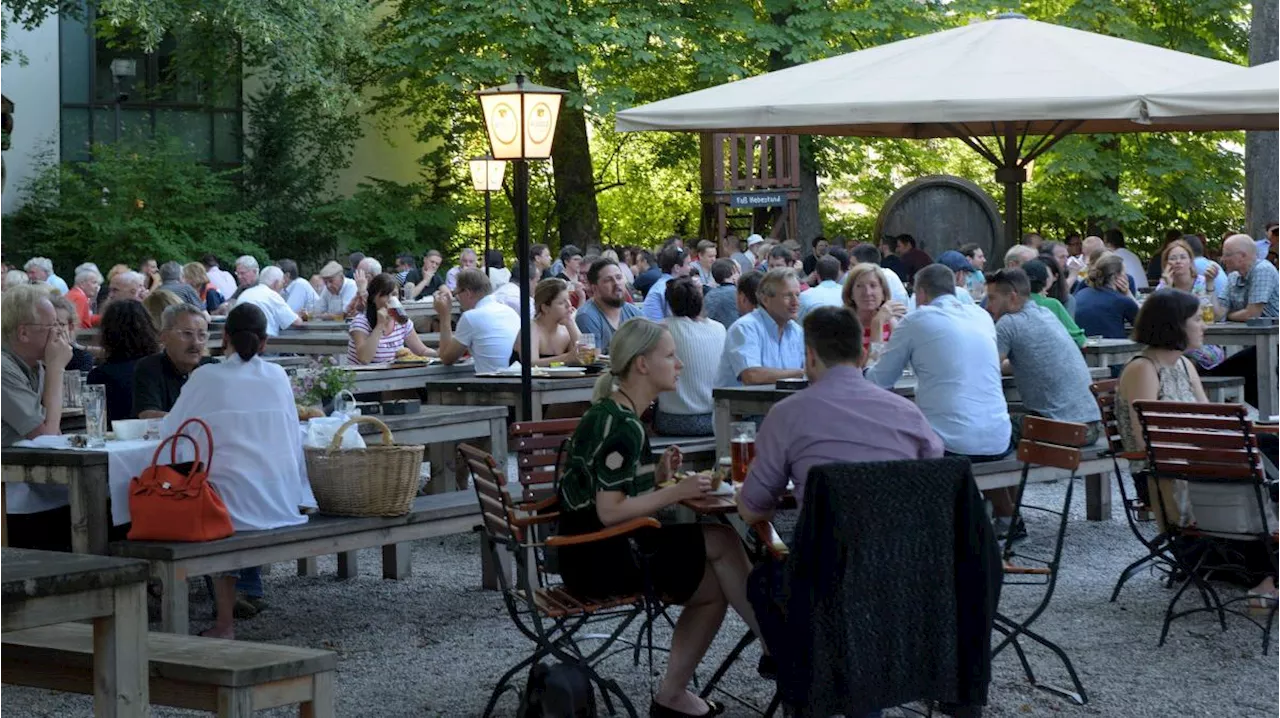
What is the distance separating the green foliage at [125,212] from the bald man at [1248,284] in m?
18.4

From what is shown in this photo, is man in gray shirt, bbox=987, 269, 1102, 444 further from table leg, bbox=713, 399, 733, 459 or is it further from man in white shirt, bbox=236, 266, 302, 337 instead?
man in white shirt, bbox=236, 266, 302, 337

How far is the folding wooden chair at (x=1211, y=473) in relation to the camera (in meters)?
7.52

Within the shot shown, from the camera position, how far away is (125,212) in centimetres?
2942

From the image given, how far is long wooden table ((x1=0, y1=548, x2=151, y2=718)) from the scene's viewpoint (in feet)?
14.1

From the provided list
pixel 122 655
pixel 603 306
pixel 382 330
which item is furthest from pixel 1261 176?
pixel 122 655

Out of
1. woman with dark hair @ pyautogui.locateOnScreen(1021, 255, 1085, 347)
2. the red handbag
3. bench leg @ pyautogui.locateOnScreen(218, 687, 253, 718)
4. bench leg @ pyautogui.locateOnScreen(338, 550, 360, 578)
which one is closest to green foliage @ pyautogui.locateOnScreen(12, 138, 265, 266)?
woman with dark hair @ pyautogui.locateOnScreen(1021, 255, 1085, 347)

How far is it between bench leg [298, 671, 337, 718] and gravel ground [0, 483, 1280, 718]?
1239mm

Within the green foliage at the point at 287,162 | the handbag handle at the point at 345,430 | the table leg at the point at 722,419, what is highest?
the green foliage at the point at 287,162

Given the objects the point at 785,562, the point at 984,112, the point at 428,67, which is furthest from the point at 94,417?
the point at 428,67

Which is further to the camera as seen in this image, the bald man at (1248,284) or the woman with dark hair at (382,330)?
the bald man at (1248,284)

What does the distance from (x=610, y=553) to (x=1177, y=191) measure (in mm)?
27138

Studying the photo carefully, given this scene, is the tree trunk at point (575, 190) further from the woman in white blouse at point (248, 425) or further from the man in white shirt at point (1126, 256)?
the woman in white blouse at point (248, 425)

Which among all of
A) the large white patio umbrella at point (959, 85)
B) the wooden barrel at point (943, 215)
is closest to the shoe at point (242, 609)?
the large white patio umbrella at point (959, 85)

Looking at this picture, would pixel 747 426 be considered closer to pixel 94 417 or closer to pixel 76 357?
pixel 94 417
